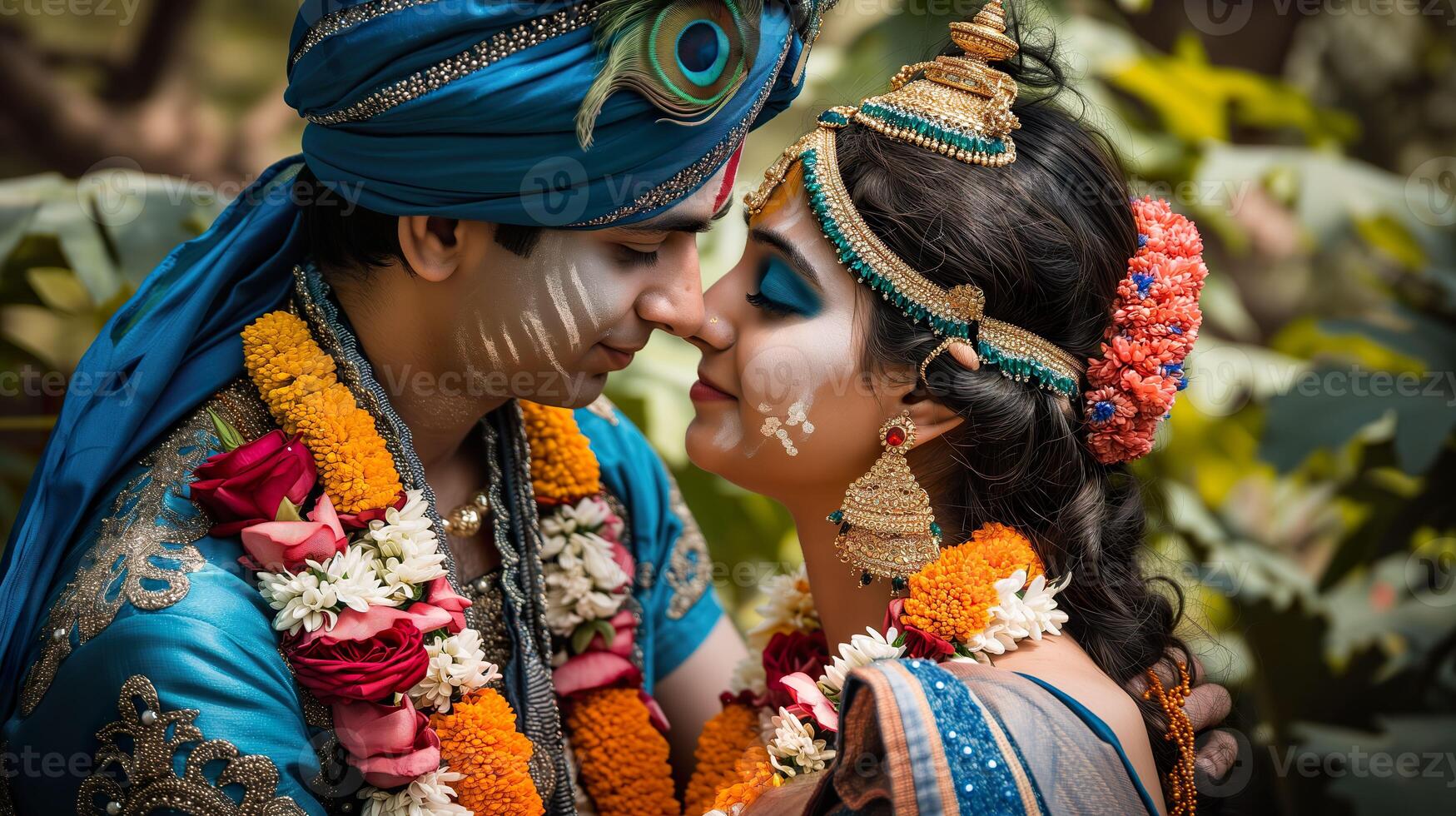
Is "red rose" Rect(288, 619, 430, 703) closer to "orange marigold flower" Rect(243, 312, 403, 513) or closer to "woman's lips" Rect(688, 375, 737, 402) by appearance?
"orange marigold flower" Rect(243, 312, 403, 513)

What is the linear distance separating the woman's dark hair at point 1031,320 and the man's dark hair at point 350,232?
0.62m

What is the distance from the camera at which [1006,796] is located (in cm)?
165

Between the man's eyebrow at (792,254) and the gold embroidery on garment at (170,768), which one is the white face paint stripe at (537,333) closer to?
the man's eyebrow at (792,254)

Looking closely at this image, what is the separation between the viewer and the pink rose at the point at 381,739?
1.93m

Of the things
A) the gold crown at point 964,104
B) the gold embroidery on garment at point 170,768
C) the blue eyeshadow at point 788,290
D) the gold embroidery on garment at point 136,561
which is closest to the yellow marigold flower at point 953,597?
the blue eyeshadow at point 788,290

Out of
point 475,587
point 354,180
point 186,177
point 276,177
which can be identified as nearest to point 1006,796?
point 475,587

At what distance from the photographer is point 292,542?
189 cm

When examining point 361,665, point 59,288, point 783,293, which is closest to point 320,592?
point 361,665

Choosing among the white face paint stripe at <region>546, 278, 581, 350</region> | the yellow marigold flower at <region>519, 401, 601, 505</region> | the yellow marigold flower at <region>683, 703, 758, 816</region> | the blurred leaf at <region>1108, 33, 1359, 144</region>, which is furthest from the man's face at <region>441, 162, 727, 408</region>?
the blurred leaf at <region>1108, 33, 1359, 144</region>

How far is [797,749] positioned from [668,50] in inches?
46.2

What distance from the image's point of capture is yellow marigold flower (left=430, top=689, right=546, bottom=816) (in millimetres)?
2049

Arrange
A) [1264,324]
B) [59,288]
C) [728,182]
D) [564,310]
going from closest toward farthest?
[564,310] → [728,182] → [59,288] → [1264,324]

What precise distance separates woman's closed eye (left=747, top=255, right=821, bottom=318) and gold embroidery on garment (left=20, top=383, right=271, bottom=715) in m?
1.00

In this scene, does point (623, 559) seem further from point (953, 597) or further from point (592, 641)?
point (953, 597)
